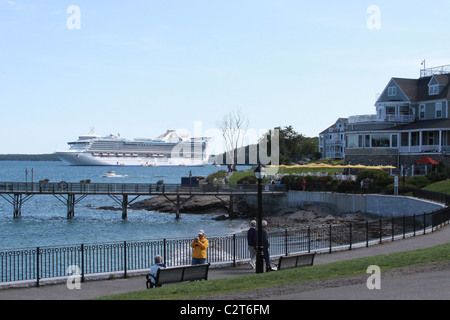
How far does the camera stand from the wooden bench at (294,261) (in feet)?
52.9

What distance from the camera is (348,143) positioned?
55.0 meters

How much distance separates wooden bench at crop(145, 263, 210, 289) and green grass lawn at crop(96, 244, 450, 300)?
0.38 meters

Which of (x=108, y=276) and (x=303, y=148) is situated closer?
(x=108, y=276)

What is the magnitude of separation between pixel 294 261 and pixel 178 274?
4.01 meters

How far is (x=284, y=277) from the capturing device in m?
14.1

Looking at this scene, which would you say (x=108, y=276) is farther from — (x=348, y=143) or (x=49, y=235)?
(x=348, y=143)

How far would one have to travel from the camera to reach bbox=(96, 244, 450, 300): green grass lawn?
12539mm

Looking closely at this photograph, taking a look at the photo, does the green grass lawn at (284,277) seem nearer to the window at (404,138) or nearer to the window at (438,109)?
the window at (404,138)

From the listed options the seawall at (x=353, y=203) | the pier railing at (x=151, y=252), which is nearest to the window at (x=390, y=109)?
the seawall at (x=353, y=203)

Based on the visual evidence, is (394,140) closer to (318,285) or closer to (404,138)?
(404,138)

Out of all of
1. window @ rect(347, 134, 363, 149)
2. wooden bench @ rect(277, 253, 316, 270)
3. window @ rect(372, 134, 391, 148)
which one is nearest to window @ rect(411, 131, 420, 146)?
window @ rect(372, 134, 391, 148)

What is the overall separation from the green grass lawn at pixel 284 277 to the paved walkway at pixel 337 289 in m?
1.59
